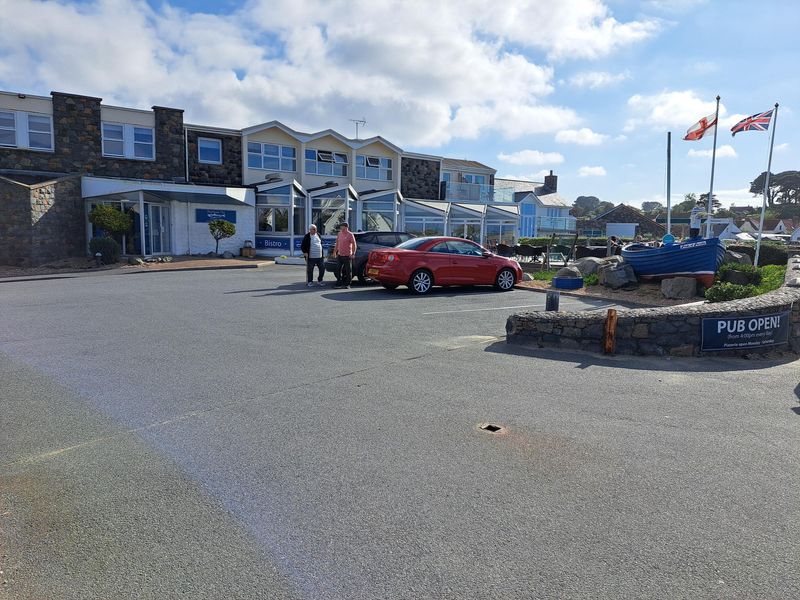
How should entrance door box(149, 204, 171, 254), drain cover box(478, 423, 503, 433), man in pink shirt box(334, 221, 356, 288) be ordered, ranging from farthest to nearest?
entrance door box(149, 204, 171, 254) → man in pink shirt box(334, 221, 356, 288) → drain cover box(478, 423, 503, 433)

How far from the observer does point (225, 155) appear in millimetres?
30391

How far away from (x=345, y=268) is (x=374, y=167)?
21453 millimetres

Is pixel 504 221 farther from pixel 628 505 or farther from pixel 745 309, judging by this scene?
pixel 628 505

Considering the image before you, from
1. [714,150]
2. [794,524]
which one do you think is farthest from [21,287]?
[714,150]

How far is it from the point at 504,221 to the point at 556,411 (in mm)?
33420

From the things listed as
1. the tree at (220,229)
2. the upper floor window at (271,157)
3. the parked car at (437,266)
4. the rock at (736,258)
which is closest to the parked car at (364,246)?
the parked car at (437,266)

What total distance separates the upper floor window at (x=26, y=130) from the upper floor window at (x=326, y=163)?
12635mm

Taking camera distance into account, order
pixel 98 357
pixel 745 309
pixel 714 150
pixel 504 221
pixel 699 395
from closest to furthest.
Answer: pixel 699 395
pixel 98 357
pixel 745 309
pixel 714 150
pixel 504 221

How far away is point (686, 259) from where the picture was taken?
578 inches

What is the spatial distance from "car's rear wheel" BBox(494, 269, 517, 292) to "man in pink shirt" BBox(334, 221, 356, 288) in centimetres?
397

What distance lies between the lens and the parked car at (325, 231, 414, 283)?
1672 cm

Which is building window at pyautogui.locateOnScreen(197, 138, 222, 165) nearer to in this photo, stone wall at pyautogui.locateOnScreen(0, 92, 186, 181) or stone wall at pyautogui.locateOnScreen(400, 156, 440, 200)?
stone wall at pyautogui.locateOnScreen(0, 92, 186, 181)

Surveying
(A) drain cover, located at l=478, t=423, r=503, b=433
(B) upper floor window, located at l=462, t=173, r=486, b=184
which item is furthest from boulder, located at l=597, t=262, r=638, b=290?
(B) upper floor window, located at l=462, t=173, r=486, b=184

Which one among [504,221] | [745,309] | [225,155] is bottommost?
[745,309]
